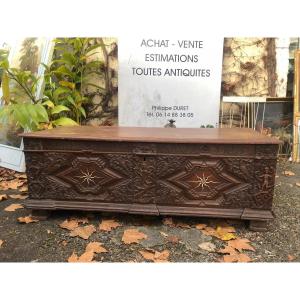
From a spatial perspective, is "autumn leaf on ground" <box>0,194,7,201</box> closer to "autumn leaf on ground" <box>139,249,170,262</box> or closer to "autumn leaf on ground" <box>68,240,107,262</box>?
"autumn leaf on ground" <box>68,240,107,262</box>

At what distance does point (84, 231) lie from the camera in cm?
226

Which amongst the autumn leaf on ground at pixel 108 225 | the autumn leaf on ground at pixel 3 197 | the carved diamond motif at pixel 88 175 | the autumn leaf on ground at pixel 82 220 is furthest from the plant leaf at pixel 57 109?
the autumn leaf on ground at pixel 108 225

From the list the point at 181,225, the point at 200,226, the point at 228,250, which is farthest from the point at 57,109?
the point at 228,250

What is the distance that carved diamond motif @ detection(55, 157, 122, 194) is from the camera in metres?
2.27

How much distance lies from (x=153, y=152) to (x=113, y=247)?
0.74 m

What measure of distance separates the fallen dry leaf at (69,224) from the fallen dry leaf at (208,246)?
99cm

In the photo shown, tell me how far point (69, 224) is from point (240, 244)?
Answer: 4.36ft

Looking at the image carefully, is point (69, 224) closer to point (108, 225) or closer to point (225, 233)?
point (108, 225)

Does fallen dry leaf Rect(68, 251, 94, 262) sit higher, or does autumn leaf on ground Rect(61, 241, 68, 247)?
autumn leaf on ground Rect(61, 241, 68, 247)

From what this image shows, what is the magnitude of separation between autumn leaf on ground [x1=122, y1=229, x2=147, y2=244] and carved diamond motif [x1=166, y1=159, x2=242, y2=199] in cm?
47

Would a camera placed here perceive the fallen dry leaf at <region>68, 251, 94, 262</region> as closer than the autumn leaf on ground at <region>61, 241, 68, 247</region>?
Yes

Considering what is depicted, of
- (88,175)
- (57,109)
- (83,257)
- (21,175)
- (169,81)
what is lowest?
(83,257)

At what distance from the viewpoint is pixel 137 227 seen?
2.35 m

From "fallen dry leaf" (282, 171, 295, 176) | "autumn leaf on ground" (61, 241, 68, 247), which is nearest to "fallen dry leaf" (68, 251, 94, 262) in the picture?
"autumn leaf on ground" (61, 241, 68, 247)
